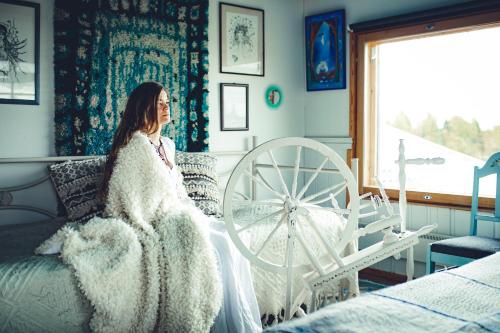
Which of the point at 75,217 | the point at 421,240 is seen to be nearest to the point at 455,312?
the point at 75,217

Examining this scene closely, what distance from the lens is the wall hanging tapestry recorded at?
10.3 feet

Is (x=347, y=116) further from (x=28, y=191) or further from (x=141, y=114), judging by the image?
(x=28, y=191)

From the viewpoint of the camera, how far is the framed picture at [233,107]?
12.9ft

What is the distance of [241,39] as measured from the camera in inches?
159

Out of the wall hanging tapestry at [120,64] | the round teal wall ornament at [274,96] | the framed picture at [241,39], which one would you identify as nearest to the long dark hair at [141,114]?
the wall hanging tapestry at [120,64]

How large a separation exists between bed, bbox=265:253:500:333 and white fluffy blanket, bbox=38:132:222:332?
1.04 meters

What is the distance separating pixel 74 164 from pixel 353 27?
234 centimetres

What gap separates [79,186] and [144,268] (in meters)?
0.94

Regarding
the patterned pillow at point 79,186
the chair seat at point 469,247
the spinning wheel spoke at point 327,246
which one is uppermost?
the patterned pillow at point 79,186

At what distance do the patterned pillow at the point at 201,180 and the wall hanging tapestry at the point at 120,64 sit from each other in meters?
0.41

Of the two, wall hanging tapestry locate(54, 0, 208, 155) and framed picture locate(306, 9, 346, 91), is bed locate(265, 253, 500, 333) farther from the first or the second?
framed picture locate(306, 9, 346, 91)

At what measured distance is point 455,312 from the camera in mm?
1182

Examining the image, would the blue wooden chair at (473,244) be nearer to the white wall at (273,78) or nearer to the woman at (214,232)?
the woman at (214,232)

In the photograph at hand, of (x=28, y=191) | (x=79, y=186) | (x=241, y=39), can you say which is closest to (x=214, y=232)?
(x=79, y=186)
